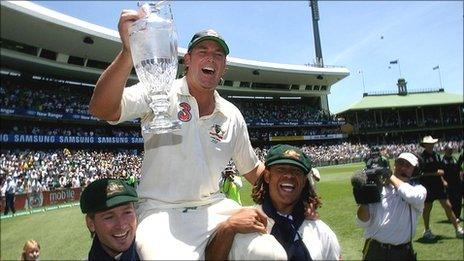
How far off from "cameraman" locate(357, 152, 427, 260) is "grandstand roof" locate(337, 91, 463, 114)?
68.0 metres

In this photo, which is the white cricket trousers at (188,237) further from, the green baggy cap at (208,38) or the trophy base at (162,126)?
the green baggy cap at (208,38)

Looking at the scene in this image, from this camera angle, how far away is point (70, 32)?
33.3 meters

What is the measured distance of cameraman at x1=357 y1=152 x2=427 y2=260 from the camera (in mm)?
5328

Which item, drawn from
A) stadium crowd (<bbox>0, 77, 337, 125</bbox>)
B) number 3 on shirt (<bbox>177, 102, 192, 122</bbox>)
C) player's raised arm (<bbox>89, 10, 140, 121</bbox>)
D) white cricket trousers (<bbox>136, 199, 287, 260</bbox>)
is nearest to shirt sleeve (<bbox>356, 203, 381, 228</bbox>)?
white cricket trousers (<bbox>136, 199, 287, 260</bbox>)

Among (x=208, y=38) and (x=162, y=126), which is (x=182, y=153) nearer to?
(x=162, y=126)

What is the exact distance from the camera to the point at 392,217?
539 cm

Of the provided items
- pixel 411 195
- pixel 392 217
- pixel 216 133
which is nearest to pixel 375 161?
pixel 411 195

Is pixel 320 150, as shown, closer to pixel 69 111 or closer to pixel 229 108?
pixel 69 111

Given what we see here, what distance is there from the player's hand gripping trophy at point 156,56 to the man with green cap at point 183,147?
6cm

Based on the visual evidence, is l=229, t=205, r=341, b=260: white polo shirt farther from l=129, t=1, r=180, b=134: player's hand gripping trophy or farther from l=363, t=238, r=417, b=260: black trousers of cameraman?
l=363, t=238, r=417, b=260: black trousers of cameraman

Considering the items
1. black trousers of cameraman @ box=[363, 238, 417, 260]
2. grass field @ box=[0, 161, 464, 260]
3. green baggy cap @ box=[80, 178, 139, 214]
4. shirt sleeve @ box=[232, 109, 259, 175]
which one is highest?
shirt sleeve @ box=[232, 109, 259, 175]

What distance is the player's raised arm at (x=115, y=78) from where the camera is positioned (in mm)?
2312

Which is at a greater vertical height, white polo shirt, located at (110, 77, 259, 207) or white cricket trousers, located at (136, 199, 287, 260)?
white polo shirt, located at (110, 77, 259, 207)

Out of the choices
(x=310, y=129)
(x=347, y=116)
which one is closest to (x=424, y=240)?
(x=310, y=129)
